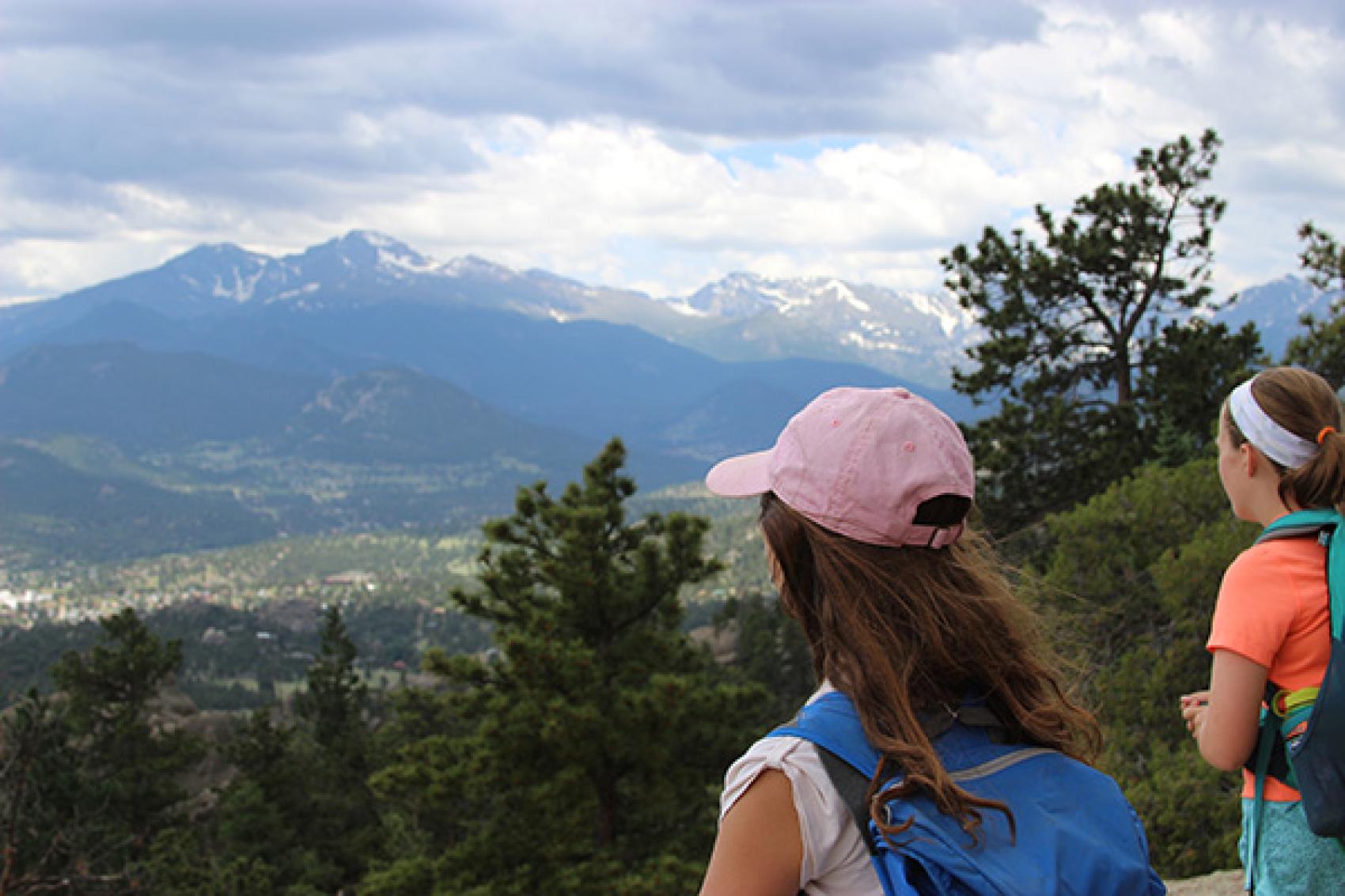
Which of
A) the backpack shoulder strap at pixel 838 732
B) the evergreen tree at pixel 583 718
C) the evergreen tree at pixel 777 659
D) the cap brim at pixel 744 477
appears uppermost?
the cap brim at pixel 744 477

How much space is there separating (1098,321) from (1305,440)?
1775 cm

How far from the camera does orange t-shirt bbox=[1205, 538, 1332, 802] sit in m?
2.54

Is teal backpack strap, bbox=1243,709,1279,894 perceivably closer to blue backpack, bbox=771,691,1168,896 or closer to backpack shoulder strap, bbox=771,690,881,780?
Answer: blue backpack, bbox=771,691,1168,896

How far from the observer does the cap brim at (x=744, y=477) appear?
2.05 meters

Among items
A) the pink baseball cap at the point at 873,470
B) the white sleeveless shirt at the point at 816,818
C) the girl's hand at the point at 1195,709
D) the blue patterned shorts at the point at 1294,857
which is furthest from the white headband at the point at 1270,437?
the white sleeveless shirt at the point at 816,818

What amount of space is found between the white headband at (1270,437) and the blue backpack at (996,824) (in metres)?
1.21

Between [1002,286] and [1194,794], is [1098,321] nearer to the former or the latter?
[1002,286]

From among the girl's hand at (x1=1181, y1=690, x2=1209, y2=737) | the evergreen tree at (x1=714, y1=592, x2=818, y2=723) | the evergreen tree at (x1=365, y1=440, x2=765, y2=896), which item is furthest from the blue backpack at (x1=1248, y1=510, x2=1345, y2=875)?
the evergreen tree at (x1=714, y1=592, x2=818, y2=723)

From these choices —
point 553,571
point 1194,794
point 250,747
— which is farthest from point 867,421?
point 250,747

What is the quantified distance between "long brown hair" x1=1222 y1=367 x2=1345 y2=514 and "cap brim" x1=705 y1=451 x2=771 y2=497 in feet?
4.48

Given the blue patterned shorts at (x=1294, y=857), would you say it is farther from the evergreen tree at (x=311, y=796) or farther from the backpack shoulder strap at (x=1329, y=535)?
the evergreen tree at (x=311, y=796)

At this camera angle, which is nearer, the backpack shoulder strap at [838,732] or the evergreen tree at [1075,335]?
the backpack shoulder strap at [838,732]

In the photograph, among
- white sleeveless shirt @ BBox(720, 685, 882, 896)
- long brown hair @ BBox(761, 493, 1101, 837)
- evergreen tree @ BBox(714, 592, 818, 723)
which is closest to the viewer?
white sleeveless shirt @ BBox(720, 685, 882, 896)

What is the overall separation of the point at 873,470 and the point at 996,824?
1.90ft
